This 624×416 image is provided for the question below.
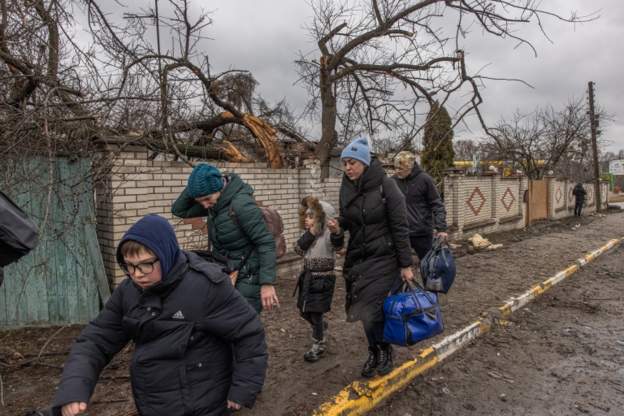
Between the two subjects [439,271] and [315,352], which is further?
[439,271]

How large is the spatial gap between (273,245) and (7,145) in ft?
7.98

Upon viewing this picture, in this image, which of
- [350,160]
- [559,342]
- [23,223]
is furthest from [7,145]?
[559,342]

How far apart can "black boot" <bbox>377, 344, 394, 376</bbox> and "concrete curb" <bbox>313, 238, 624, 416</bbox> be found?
0.05m

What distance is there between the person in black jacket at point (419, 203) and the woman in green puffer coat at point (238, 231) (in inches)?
91.3

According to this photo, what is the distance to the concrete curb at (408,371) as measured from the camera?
2.89 metres

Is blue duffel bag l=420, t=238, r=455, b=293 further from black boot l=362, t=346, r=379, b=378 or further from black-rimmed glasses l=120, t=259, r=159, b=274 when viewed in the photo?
black-rimmed glasses l=120, t=259, r=159, b=274

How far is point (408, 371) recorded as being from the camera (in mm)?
3426

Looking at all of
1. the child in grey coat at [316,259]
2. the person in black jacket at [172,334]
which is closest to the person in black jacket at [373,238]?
the child in grey coat at [316,259]

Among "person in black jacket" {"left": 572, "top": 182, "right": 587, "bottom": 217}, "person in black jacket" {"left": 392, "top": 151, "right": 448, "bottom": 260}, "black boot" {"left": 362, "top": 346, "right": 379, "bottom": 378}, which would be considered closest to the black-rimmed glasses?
"black boot" {"left": 362, "top": 346, "right": 379, "bottom": 378}

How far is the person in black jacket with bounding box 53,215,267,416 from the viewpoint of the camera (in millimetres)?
1716

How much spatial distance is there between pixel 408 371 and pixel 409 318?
32.6 inches

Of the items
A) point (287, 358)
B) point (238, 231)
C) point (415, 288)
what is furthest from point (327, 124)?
point (238, 231)

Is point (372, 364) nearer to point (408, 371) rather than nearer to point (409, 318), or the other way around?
point (408, 371)

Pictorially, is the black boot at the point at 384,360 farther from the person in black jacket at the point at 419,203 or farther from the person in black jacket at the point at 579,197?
the person in black jacket at the point at 579,197
